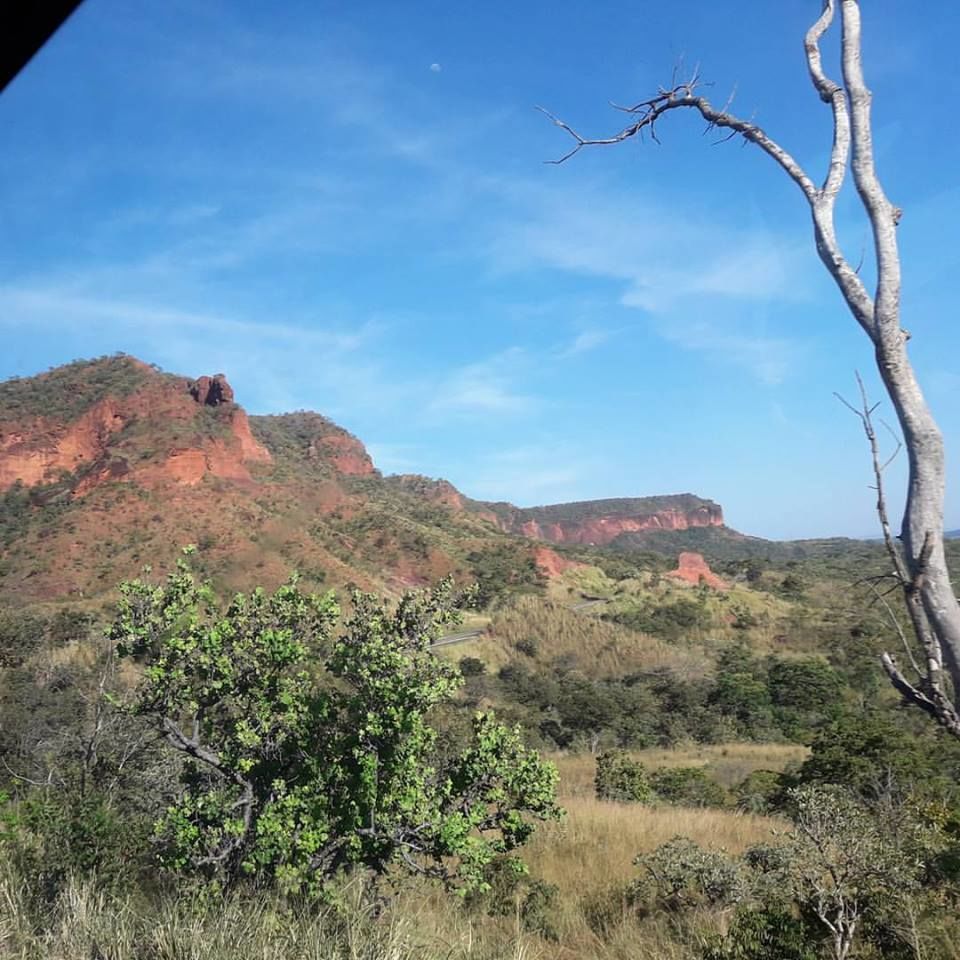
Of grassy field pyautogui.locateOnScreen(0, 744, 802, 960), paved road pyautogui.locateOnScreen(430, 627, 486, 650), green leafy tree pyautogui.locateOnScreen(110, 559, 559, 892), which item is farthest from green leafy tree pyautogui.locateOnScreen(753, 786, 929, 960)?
paved road pyautogui.locateOnScreen(430, 627, 486, 650)

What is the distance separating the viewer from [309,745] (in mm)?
4484

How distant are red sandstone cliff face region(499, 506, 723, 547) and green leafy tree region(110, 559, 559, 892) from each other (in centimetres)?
11340

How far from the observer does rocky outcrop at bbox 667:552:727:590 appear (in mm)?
54031

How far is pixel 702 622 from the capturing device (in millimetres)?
39281

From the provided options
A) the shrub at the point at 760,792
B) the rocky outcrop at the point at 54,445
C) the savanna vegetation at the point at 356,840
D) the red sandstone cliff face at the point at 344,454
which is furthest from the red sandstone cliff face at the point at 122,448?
the savanna vegetation at the point at 356,840

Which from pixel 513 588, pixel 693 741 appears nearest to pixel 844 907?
pixel 693 741

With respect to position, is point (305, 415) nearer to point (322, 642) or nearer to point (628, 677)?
point (628, 677)

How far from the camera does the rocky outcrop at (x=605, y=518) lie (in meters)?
124

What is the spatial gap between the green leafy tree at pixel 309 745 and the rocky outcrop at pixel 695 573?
164 ft

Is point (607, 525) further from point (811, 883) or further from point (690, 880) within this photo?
point (811, 883)

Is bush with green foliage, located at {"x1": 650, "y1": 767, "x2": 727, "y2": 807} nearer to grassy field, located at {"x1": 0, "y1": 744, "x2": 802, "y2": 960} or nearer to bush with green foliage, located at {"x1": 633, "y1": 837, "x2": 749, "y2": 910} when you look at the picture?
grassy field, located at {"x1": 0, "y1": 744, "x2": 802, "y2": 960}

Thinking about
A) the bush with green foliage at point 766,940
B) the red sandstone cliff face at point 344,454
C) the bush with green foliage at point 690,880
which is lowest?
the bush with green foliage at point 690,880

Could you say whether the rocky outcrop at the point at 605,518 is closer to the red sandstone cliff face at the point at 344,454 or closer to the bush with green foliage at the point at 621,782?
the red sandstone cliff face at the point at 344,454

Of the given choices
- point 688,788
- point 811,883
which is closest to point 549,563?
point 688,788
